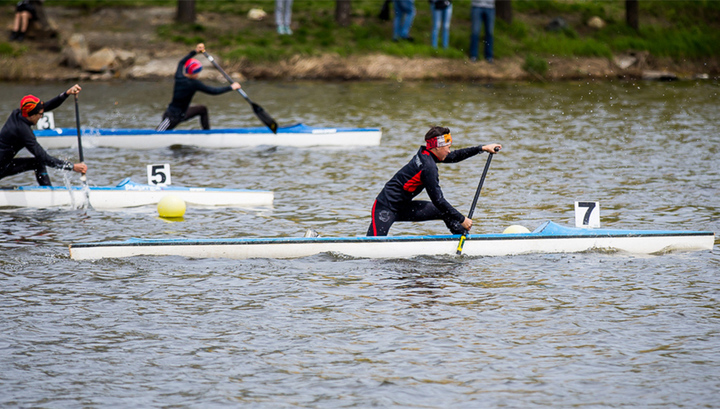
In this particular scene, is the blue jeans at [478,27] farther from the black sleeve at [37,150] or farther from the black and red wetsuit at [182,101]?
the black sleeve at [37,150]

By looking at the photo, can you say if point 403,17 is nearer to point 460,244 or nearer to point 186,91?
point 186,91

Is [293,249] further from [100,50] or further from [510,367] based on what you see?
[100,50]

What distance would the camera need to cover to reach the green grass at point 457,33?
2792cm

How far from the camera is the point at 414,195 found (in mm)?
10273

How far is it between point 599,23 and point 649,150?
1494 cm

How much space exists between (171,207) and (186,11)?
59.0 feet

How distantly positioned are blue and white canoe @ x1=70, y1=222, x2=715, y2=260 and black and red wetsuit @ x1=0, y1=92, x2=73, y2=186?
10.4 feet

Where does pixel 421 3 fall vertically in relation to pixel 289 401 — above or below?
above

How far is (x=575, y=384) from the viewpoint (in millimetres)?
6883

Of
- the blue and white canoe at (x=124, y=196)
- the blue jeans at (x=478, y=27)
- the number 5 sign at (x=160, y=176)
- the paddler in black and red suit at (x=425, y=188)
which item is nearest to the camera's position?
the paddler in black and red suit at (x=425, y=188)

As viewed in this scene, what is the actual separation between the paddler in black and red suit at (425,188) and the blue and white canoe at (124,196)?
351cm

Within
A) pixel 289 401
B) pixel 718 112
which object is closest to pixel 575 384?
pixel 289 401

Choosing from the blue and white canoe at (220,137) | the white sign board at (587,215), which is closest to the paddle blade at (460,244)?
the white sign board at (587,215)

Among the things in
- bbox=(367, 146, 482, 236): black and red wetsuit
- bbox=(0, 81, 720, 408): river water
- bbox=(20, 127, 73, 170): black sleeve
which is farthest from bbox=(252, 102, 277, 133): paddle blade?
A: bbox=(367, 146, 482, 236): black and red wetsuit
